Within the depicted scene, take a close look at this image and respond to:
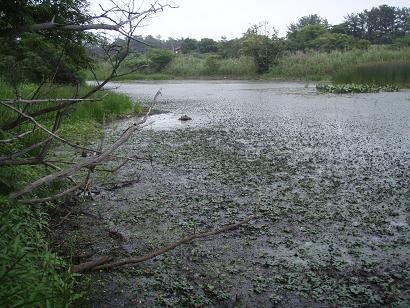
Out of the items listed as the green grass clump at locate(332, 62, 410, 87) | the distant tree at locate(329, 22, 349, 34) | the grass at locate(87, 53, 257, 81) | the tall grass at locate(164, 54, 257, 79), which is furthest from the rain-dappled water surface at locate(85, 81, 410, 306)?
the distant tree at locate(329, 22, 349, 34)

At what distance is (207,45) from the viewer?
139 feet

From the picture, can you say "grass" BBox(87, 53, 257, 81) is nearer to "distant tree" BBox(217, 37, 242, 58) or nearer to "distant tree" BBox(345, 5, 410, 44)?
"distant tree" BBox(217, 37, 242, 58)

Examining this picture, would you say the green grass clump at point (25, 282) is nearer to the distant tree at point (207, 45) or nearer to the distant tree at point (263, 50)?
the distant tree at point (263, 50)

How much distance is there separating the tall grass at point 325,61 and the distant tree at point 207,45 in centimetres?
2148

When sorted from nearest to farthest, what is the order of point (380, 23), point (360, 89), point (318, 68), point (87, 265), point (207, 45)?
point (87, 265) → point (360, 89) → point (318, 68) → point (380, 23) → point (207, 45)

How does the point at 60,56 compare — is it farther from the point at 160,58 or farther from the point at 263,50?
the point at 160,58

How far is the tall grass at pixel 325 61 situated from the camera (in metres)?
17.6

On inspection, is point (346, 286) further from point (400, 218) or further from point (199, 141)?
point (199, 141)

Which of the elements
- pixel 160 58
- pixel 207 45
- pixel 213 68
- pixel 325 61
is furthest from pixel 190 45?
pixel 325 61

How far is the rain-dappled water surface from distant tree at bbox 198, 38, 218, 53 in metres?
38.4

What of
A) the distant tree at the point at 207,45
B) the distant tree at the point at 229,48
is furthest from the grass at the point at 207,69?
the distant tree at the point at 207,45

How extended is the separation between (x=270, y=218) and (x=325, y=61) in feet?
60.6

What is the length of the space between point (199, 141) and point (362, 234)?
2993 millimetres

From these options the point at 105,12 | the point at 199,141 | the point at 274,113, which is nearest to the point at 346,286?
the point at 105,12
